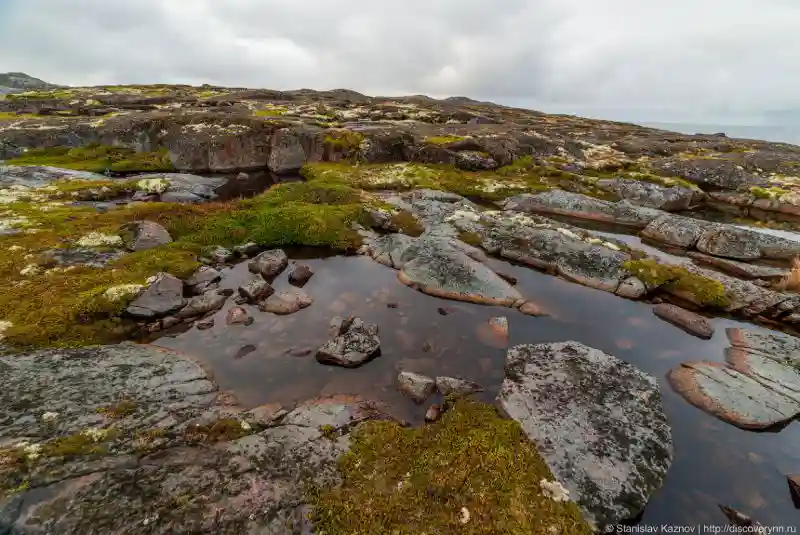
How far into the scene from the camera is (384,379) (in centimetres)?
1761

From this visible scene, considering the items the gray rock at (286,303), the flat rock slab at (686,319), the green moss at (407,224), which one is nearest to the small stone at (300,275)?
the gray rock at (286,303)

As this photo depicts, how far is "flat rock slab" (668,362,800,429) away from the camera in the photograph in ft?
51.9

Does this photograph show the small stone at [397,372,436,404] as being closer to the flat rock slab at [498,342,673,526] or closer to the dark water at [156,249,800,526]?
the dark water at [156,249,800,526]

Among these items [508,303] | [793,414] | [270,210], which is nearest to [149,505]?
[508,303]

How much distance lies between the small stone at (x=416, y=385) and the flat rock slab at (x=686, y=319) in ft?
51.6

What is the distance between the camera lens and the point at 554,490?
12.2 m

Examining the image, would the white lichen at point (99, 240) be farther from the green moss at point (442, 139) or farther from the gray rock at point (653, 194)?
the gray rock at point (653, 194)

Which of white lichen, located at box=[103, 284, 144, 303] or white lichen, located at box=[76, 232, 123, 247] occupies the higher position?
white lichen, located at box=[76, 232, 123, 247]

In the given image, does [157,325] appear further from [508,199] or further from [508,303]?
[508,199]

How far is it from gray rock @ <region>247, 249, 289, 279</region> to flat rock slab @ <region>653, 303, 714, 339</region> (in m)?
24.3

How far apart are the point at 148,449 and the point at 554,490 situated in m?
12.9

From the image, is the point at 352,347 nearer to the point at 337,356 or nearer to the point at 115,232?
the point at 337,356

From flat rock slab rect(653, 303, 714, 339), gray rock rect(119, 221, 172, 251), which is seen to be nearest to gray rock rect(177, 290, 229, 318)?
gray rock rect(119, 221, 172, 251)

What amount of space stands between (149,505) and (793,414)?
23.4 metres
